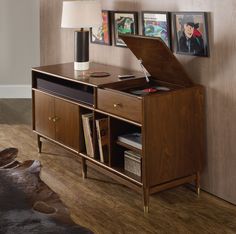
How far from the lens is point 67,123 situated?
3.30 m

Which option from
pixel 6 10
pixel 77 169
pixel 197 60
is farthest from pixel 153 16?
pixel 6 10

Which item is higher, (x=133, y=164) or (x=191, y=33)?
(x=191, y=33)

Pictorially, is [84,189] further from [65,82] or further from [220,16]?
[220,16]

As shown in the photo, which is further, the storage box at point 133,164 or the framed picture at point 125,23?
the framed picture at point 125,23

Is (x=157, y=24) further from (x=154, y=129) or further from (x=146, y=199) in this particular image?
→ (x=146, y=199)

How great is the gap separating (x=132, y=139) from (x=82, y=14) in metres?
0.98

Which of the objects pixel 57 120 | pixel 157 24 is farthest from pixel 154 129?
pixel 57 120

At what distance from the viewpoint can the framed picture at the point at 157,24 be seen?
2988 millimetres

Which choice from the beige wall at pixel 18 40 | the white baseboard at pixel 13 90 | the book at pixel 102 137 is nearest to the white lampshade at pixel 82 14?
the book at pixel 102 137

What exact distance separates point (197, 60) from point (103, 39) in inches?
38.5

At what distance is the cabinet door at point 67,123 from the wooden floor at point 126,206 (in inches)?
8.6

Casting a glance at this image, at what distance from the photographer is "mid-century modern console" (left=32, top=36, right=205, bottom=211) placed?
8.71 ft

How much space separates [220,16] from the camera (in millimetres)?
2656

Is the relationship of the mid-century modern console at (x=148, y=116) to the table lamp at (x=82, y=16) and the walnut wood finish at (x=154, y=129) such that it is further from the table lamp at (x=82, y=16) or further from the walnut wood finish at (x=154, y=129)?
the table lamp at (x=82, y=16)
